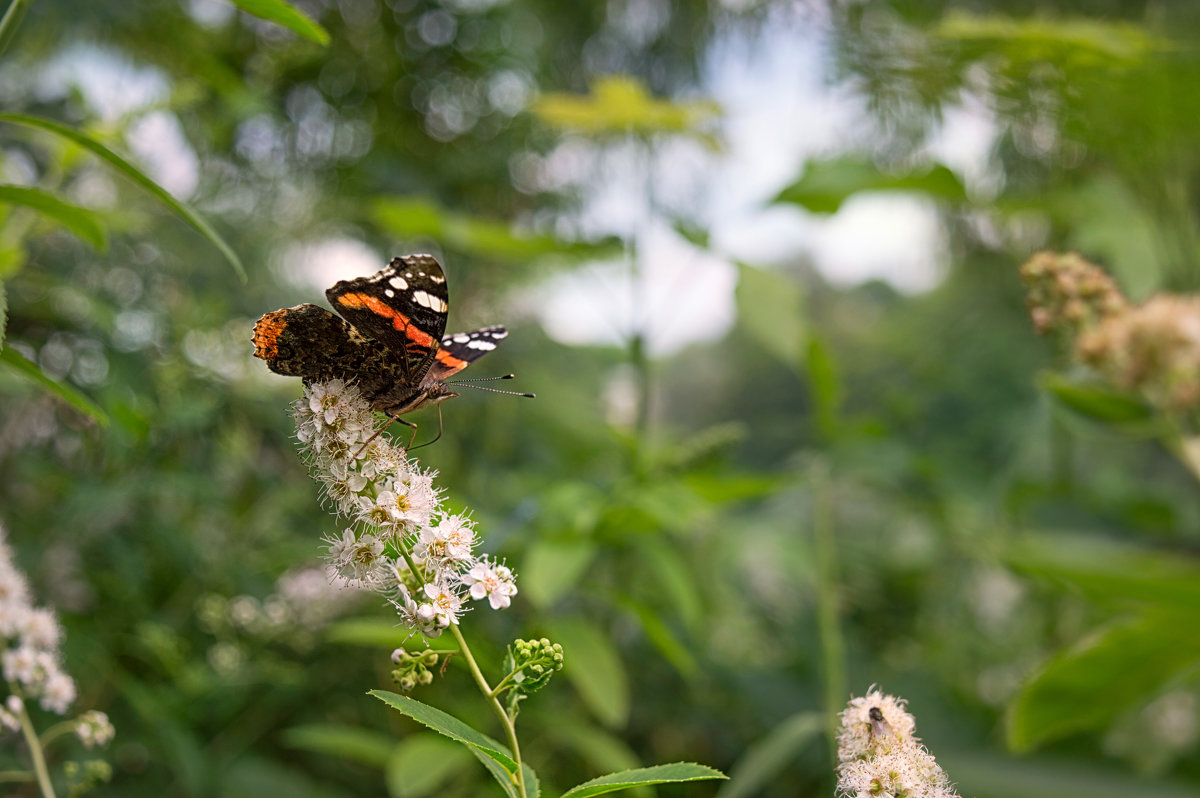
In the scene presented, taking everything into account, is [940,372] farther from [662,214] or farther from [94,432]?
[94,432]

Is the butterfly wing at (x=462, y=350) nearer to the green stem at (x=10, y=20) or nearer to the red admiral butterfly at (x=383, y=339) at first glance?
the red admiral butterfly at (x=383, y=339)

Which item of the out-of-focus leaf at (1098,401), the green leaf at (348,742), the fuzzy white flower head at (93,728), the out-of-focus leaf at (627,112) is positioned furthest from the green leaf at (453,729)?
the out-of-focus leaf at (627,112)

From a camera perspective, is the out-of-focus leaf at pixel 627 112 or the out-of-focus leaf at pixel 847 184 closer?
the out-of-focus leaf at pixel 847 184

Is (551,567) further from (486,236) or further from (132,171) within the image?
(132,171)

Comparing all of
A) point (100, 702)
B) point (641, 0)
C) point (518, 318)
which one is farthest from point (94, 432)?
point (641, 0)

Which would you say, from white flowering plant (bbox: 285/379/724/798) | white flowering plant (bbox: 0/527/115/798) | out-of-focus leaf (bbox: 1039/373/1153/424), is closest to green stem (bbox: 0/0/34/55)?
white flowering plant (bbox: 285/379/724/798)

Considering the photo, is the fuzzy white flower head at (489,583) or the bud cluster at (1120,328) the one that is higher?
the bud cluster at (1120,328)

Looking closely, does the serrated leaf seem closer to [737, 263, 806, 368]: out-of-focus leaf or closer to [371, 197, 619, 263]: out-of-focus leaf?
[737, 263, 806, 368]: out-of-focus leaf
